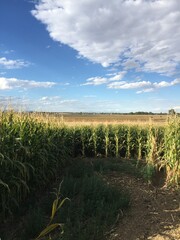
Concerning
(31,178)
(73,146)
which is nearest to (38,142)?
(31,178)

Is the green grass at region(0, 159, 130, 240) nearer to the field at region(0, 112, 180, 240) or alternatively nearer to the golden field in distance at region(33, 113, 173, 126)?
the field at region(0, 112, 180, 240)

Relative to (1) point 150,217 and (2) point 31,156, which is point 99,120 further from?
(1) point 150,217

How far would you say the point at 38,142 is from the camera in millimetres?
6539

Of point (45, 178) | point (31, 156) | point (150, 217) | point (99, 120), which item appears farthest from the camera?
point (99, 120)

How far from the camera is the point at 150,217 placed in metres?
5.14

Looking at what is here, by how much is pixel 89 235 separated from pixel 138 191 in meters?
2.47

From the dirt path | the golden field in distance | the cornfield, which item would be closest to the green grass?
the dirt path

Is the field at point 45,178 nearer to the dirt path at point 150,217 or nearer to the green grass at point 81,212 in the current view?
the green grass at point 81,212

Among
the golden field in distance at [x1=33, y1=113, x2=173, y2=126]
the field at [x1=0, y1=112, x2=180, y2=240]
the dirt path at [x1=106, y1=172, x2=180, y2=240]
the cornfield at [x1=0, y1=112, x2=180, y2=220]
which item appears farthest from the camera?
the golden field in distance at [x1=33, y1=113, x2=173, y2=126]

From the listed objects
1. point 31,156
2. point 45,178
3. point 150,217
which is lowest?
point 150,217

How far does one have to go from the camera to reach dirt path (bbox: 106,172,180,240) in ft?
14.8

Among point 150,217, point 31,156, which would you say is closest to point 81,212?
point 150,217

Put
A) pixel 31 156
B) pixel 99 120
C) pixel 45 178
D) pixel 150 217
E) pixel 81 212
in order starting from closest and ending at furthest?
pixel 81 212 < pixel 150 217 < pixel 31 156 < pixel 45 178 < pixel 99 120

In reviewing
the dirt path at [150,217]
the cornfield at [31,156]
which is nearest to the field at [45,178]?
the cornfield at [31,156]
